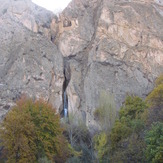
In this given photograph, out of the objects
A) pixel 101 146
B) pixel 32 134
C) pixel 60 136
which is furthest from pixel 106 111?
pixel 32 134

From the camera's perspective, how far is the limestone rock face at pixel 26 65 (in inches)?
1197

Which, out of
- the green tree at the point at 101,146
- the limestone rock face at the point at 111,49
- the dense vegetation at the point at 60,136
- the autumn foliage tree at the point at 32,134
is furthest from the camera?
the limestone rock face at the point at 111,49

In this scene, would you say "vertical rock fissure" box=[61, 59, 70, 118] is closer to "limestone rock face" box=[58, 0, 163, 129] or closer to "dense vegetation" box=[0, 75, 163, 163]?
"limestone rock face" box=[58, 0, 163, 129]

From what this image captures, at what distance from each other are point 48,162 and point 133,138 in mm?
5246

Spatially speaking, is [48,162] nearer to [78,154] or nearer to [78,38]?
[78,154]

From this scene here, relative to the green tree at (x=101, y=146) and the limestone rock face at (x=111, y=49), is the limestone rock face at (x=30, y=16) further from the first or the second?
the green tree at (x=101, y=146)

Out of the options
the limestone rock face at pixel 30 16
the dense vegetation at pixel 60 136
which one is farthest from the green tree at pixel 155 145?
the limestone rock face at pixel 30 16

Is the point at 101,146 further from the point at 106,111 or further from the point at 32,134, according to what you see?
the point at 32,134

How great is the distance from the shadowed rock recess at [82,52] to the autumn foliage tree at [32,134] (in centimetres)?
741

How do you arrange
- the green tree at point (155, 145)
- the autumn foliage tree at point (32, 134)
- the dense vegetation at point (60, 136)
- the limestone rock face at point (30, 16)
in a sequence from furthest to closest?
A: the limestone rock face at point (30, 16) → the autumn foliage tree at point (32, 134) → the dense vegetation at point (60, 136) → the green tree at point (155, 145)

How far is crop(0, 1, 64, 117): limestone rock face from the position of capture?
30.4 meters

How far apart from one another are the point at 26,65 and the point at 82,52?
779 cm

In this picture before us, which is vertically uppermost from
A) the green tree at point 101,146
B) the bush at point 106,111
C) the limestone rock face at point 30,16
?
the limestone rock face at point 30,16

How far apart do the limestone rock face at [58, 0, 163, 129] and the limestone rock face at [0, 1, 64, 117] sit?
6.00ft
